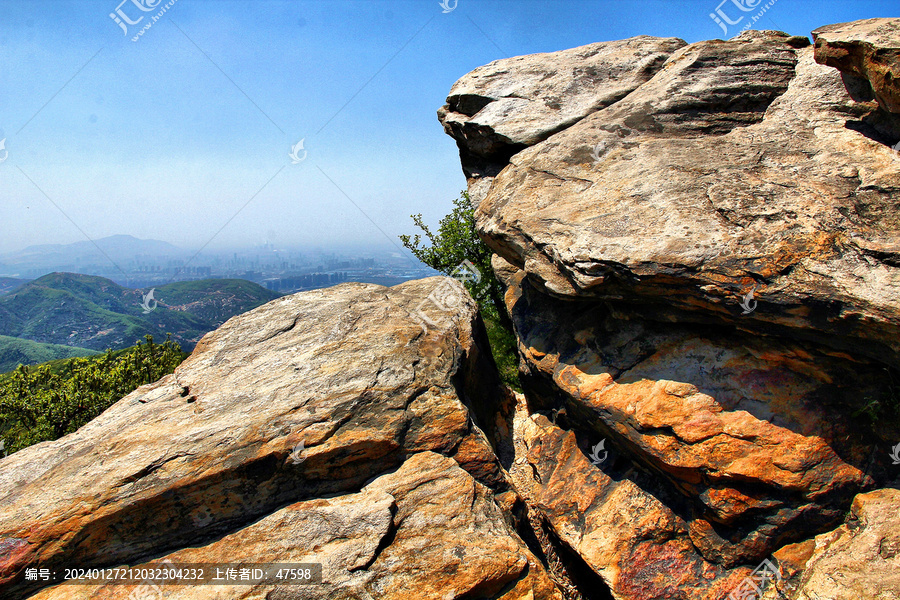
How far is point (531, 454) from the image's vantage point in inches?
500

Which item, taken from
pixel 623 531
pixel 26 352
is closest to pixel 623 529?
pixel 623 531

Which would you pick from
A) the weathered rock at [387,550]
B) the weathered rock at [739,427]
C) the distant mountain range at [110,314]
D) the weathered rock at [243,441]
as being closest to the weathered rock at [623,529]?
the weathered rock at [739,427]

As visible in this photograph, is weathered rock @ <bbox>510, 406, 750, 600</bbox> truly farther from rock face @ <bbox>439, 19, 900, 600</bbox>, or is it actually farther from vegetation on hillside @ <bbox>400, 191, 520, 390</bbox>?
vegetation on hillside @ <bbox>400, 191, 520, 390</bbox>

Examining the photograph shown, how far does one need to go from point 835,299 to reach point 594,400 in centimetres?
514

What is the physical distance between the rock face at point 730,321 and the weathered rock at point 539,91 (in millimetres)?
3428

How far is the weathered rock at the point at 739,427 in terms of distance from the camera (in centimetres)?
812

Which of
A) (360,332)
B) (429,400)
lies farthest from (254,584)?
(360,332)

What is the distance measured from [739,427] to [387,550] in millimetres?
7682

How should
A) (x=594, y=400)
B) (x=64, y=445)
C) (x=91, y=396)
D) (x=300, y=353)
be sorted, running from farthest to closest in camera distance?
(x=91, y=396) → (x=300, y=353) → (x=594, y=400) → (x=64, y=445)

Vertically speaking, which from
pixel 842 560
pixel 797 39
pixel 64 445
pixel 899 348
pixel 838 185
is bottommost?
pixel 842 560

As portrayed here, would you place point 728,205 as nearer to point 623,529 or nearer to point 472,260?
point 623,529

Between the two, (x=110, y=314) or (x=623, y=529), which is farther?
(x=110, y=314)

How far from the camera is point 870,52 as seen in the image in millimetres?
8109

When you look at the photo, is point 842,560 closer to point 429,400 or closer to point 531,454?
point 531,454
